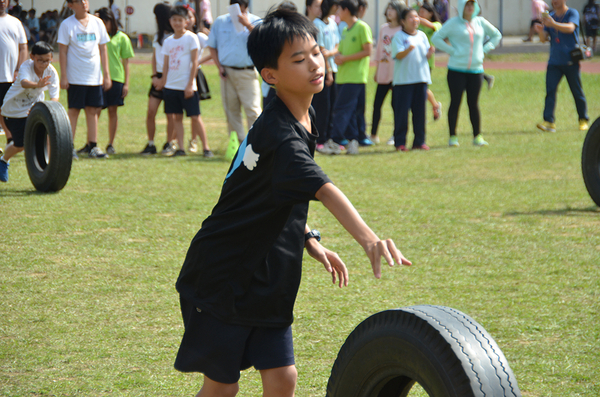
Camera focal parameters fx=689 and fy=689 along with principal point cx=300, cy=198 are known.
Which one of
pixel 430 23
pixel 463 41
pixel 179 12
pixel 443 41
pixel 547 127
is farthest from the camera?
pixel 547 127

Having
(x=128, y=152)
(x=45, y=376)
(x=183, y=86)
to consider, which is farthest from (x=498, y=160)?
(x=45, y=376)

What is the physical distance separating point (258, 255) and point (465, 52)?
9.04m

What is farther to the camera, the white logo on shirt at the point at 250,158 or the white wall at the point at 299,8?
the white wall at the point at 299,8

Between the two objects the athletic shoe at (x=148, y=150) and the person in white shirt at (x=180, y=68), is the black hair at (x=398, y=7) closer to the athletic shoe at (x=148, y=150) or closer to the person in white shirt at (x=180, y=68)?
the person in white shirt at (x=180, y=68)

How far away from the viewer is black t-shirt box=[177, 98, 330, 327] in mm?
2219

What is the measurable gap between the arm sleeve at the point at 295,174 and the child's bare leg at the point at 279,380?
1.95 ft

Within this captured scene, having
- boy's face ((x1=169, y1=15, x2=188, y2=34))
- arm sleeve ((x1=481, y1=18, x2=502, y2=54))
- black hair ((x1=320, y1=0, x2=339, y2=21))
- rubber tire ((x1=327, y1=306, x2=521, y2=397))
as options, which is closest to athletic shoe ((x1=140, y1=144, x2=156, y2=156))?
boy's face ((x1=169, y1=15, x2=188, y2=34))

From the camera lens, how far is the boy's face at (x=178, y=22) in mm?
9484

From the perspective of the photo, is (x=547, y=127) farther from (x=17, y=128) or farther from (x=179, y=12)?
(x=17, y=128)

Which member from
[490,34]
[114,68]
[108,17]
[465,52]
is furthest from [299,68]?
[490,34]

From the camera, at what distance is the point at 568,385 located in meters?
3.20

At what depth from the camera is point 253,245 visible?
2273 millimetres

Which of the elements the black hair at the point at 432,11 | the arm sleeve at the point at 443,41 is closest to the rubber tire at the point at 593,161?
the arm sleeve at the point at 443,41

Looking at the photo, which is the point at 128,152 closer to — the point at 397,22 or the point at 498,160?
the point at 397,22
